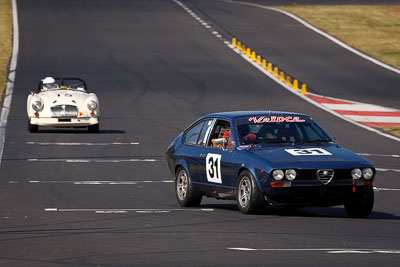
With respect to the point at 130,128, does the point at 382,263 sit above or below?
above

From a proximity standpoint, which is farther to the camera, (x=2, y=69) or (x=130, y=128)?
(x=2, y=69)

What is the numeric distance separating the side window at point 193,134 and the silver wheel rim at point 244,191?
1779mm

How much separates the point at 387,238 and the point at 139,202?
4.99 m

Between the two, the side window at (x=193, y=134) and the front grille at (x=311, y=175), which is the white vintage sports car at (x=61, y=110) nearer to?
the side window at (x=193, y=134)

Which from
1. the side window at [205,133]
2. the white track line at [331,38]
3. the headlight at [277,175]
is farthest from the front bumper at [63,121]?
the white track line at [331,38]

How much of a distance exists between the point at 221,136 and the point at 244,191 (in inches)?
60.3

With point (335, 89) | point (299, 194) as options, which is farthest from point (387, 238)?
point (335, 89)

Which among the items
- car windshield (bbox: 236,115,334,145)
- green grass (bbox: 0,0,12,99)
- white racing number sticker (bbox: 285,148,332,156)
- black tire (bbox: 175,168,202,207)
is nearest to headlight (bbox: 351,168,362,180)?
white racing number sticker (bbox: 285,148,332,156)

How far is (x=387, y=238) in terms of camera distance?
10867mm

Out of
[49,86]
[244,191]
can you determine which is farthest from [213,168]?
[49,86]

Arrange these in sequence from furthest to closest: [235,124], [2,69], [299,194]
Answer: [2,69], [235,124], [299,194]

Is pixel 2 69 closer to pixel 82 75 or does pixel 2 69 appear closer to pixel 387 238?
pixel 82 75

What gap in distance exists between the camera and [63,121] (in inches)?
1010

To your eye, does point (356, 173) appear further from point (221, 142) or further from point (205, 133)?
point (205, 133)
